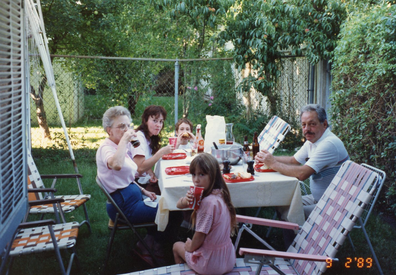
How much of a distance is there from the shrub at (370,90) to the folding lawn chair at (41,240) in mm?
3404

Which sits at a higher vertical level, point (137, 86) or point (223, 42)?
point (223, 42)

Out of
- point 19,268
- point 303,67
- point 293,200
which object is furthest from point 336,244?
point 303,67

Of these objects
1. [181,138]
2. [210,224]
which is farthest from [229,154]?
[210,224]

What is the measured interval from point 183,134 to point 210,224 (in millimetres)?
1990

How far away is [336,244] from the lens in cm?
236

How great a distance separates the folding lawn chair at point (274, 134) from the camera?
166 inches

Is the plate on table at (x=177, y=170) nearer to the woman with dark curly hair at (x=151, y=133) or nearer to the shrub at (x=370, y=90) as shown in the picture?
the woman with dark curly hair at (x=151, y=133)

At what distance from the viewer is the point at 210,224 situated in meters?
2.29

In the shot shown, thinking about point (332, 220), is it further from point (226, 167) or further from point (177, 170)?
point (177, 170)

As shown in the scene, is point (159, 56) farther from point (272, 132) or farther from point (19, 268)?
point (19, 268)

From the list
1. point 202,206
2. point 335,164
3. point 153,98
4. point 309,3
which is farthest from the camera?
point 153,98

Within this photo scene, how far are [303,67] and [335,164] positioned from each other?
6052mm

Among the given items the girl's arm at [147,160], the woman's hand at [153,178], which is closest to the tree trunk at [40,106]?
the woman's hand at [153,178]

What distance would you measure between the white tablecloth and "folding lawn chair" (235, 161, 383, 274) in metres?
0.18
